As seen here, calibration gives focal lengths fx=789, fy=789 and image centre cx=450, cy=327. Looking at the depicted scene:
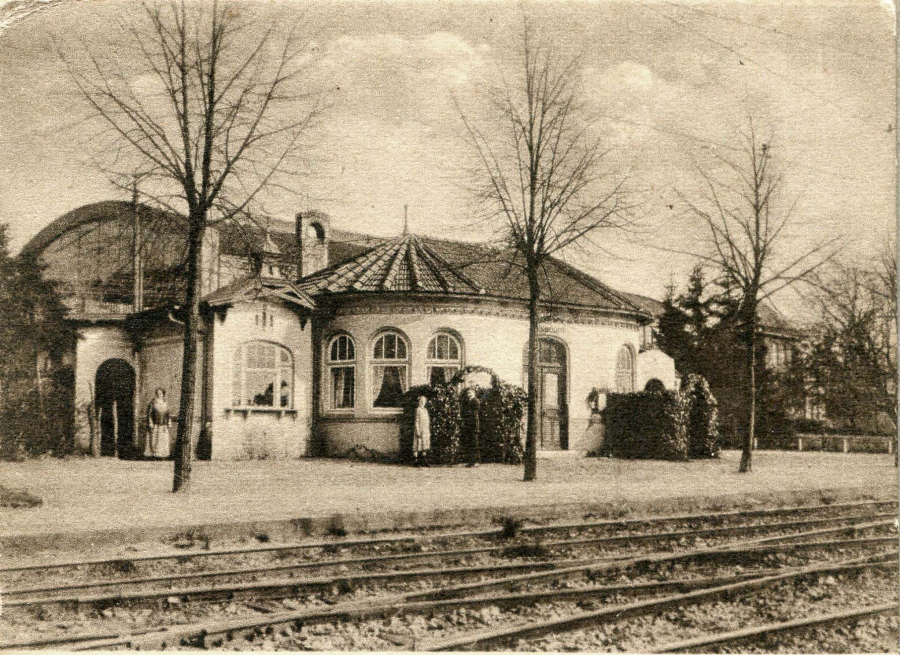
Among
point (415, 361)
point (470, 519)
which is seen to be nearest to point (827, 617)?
point (470, 519)

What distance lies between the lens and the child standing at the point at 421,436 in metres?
17.0

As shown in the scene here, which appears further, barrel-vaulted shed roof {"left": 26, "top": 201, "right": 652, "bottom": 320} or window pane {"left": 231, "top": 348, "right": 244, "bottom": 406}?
window pane {"left": 231, "top": 348, "right": 244, "bottom": 406}

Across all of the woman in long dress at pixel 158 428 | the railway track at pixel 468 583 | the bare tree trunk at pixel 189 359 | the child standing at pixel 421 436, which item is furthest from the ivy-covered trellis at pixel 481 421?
the railway track at pixel 468 583

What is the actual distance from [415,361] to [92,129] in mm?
10135

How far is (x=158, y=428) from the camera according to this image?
16891mm

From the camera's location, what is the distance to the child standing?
17.0 meters

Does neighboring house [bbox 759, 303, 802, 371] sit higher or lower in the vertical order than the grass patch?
higher

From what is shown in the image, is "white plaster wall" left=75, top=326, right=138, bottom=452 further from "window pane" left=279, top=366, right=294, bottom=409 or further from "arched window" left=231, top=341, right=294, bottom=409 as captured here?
"window pane" left=279, top=366, right=294, bottom=409

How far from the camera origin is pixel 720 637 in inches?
233

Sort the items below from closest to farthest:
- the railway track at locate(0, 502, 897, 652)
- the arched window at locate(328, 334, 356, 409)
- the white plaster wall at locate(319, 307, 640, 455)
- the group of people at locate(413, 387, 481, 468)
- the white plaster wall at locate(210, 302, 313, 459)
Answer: the railway track at locate(0, 502, 897, 652), the white plaster wall at locate(210, 302, 313, 459), the group of people at locate(413, 387, 481, 468), the white plaster wall at locate(319, 307, 640, 455), the arched window at locate(328, 334, 356, 409)

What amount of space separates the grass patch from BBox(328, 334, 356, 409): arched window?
900cm

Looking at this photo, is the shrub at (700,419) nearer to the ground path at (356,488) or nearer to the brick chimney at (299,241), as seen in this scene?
the ground path at (356,488)

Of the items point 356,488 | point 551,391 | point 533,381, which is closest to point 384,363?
point 551,391

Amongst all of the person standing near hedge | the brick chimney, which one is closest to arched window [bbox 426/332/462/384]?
the person standing near hedge
